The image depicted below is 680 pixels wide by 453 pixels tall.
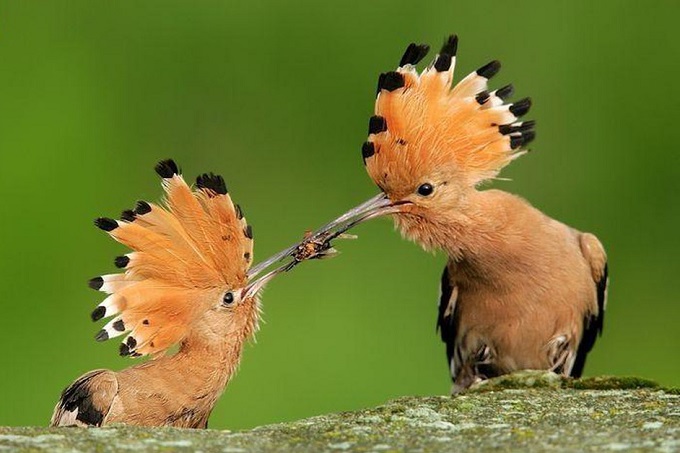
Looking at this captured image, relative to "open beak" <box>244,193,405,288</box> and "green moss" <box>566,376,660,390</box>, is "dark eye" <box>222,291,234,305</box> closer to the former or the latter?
"open beak" <box>244,193,405,288</box>

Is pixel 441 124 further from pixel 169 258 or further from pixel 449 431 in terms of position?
pixel 449 431

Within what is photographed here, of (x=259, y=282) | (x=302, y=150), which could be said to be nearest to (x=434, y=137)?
(x=259, y=282)

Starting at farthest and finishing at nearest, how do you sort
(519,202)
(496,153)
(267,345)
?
(267,345) → (519,202) → (496,153)

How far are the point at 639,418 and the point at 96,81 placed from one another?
5525 millimetres

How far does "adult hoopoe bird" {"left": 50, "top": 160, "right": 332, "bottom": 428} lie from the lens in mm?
4180

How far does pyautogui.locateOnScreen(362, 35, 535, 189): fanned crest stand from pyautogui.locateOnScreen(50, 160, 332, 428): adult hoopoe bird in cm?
49

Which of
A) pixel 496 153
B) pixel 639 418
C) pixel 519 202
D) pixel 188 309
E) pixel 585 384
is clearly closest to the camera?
Result: pixel 639 418

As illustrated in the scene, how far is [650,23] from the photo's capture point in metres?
8.75

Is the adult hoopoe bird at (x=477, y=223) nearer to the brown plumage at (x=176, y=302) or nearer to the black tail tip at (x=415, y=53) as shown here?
the black tail tip at (x=415, y=53)

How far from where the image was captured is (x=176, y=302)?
4324mm

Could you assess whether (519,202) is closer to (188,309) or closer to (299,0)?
Result: (188,309)

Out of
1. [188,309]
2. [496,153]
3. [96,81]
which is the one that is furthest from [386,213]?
[96,81]

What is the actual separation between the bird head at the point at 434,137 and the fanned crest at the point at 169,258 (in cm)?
46

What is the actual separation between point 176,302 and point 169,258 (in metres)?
0.13
